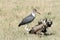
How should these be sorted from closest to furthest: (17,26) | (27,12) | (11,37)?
(11,37)
(17,26)
(27,12)

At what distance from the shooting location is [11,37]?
1177 centimetres

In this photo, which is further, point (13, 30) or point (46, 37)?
point (13, 30)

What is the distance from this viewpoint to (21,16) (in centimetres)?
1559

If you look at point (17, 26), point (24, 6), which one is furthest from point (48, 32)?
point (24, 6)

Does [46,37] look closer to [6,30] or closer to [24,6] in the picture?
[6,30]

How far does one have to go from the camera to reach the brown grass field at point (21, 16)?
12.0m

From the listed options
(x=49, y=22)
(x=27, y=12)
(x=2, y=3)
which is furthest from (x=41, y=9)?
(x=49, y=22)

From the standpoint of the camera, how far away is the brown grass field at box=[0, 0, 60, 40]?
12023 millimetres

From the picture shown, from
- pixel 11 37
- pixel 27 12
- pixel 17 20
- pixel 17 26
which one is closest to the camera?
pixel 11 37

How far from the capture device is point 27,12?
16172mm

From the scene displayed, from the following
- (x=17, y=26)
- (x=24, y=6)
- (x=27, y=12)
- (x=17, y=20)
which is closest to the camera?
(x=17, y=26)

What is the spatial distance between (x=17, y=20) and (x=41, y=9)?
238 centimetres

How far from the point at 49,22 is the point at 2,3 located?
616 cm

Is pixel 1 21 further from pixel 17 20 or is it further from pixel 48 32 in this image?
pixel 48 32
